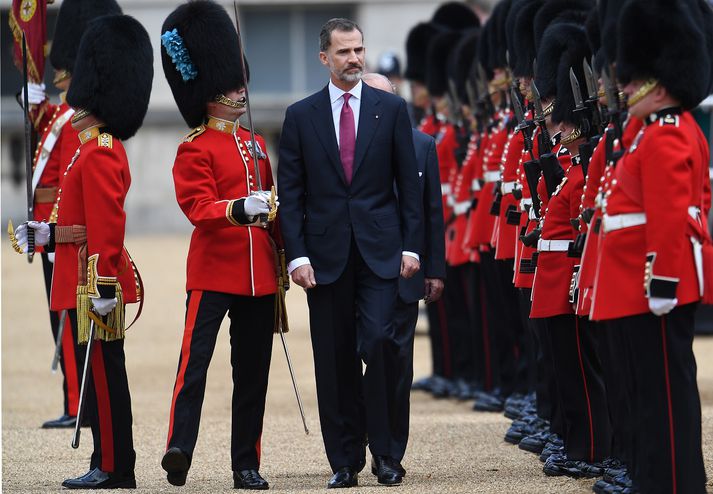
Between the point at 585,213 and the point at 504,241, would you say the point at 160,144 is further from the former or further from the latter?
the point at 585,213

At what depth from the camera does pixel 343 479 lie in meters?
5.34

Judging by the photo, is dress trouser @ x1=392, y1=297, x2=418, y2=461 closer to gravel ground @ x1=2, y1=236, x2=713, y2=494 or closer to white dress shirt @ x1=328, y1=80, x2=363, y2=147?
gravel ground @ x1=2, y1=236, x2=713, y2=494

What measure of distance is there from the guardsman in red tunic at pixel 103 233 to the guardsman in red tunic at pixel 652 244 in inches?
66.5

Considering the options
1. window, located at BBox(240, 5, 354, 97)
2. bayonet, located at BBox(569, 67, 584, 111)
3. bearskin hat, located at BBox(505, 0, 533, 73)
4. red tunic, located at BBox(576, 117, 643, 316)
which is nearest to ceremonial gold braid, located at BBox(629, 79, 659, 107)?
red tunic, located at BBox(576, 117, 643, 316)

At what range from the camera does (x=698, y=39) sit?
178 inches

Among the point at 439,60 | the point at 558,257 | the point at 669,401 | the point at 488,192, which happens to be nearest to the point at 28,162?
the point at 558,257

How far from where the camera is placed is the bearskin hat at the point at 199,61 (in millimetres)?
5477

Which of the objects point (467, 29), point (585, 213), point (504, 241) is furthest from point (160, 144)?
point (585, 213)

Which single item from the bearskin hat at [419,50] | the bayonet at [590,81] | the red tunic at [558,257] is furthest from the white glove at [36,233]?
the bearskin hat at [419,50]

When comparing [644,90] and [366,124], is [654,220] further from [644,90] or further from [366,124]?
[366,124]

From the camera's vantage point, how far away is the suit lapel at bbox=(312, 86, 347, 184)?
17.8 ft

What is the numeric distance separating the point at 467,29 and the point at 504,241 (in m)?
3.12

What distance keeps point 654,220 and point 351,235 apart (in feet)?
4.29

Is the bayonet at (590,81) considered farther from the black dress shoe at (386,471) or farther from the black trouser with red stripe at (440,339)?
the black trouser with red stripe at (440,339)
